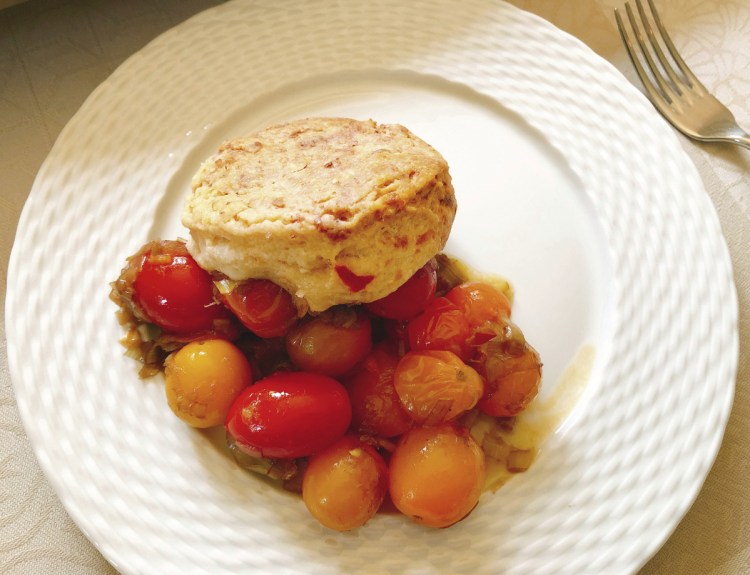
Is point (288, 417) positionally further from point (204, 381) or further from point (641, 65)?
point (641, 65)

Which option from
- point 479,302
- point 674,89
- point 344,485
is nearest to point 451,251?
point 479,302

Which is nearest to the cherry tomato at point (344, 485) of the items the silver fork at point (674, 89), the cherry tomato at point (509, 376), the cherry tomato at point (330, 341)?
the cherry tomato at point (330, 341)

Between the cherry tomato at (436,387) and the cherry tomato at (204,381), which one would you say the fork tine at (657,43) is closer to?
the cherry tomato at (436,387)

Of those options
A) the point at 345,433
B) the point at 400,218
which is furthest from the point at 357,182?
the point at 345,433

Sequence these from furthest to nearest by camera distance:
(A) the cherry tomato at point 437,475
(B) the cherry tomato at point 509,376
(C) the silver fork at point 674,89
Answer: (C) the silver fork at point 674,89 < (B) the cherry tomato at point 509,376 < (A) the cherry tomato at point 437,475

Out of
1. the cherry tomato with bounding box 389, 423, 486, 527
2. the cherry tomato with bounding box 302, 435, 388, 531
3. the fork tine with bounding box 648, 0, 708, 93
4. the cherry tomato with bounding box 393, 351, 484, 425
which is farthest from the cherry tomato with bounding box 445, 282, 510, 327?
the fork tine with bounding box 648, 0, 708, 93

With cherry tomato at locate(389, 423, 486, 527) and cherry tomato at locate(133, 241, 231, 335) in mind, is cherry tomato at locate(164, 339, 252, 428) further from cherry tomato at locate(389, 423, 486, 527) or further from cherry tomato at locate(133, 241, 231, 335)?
cherry tomato at locate(389, 423, 486, 527)
